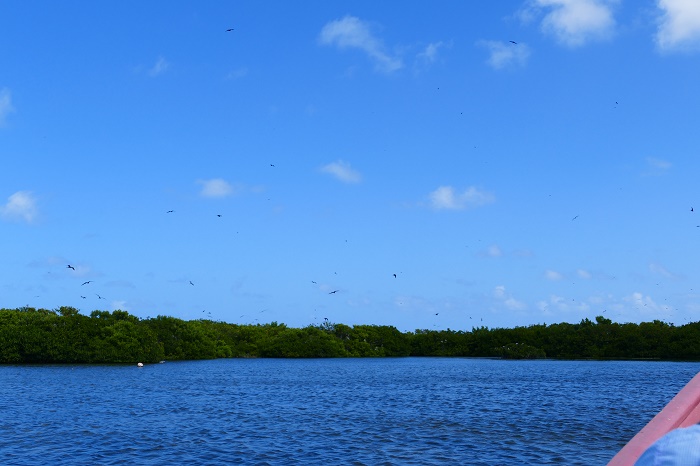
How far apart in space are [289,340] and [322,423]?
13657 cm

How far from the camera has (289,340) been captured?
175 meters

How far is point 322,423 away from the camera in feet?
132

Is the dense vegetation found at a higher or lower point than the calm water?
higher

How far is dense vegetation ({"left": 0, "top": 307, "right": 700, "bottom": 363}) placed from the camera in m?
126

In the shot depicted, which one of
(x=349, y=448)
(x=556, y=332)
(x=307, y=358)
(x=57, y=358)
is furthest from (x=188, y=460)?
(x=556, y=332)

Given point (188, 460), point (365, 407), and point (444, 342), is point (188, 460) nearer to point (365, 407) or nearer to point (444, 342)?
point (365, 407)

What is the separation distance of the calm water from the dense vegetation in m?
58.6

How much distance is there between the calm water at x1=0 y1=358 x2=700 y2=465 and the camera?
29172mm

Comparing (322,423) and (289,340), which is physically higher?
(289,340)

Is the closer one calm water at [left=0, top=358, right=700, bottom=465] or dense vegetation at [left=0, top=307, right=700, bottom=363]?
calm water at [left=0, top=358, right=700, bottom=465]

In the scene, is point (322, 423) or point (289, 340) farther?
point (289, 340)

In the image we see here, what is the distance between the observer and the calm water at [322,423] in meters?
29.2

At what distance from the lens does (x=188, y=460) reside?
28.2 m

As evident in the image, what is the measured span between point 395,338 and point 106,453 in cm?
16700
